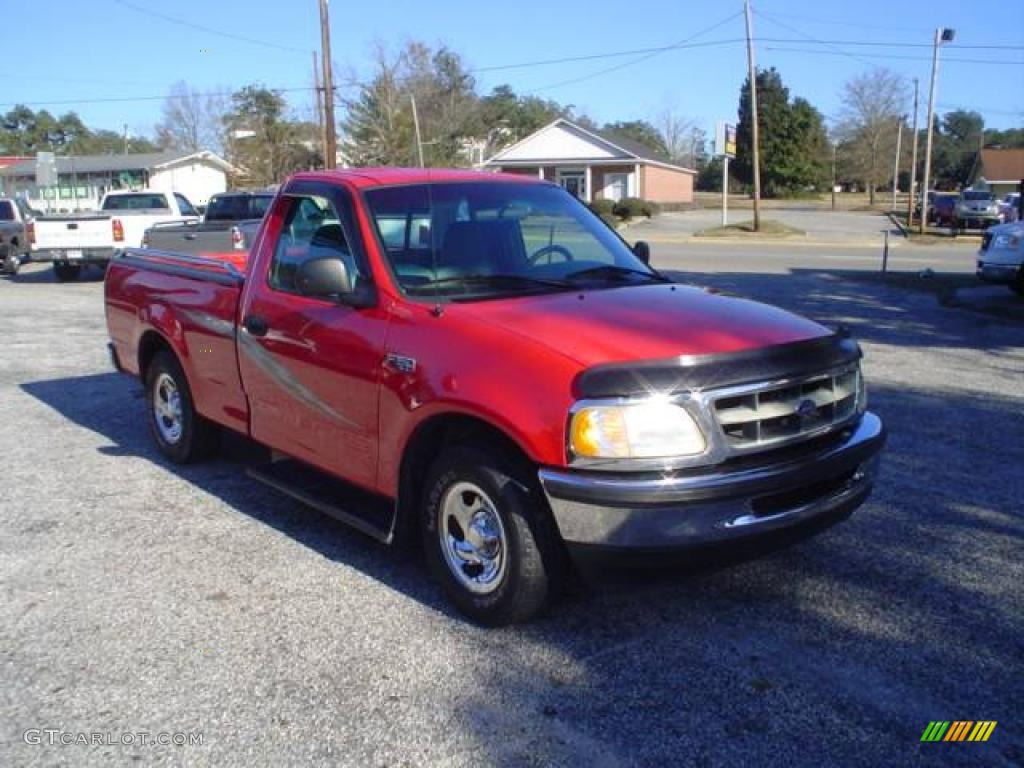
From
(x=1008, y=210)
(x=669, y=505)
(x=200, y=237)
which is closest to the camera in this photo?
(x=669, y=505)

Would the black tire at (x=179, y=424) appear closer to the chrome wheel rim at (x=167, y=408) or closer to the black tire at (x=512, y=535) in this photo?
the chrome wheel rim at (x=167, y=408)

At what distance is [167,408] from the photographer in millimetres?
6500

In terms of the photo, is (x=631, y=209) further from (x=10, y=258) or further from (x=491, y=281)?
(x=491, y=281)

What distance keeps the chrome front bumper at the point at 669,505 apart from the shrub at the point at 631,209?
49.1 m

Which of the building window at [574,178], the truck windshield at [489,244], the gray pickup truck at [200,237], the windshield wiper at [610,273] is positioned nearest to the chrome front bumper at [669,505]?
the truck windshield at [489,244]

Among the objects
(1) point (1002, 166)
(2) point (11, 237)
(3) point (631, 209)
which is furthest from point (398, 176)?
(1) point (1002, 166)

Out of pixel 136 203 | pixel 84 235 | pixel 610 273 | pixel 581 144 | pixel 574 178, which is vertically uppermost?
pixel 581 144

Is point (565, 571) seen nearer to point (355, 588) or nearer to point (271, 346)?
point (355, 588)

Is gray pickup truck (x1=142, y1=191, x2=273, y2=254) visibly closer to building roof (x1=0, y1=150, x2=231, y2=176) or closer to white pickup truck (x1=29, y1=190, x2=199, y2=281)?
white pickup truck (x1=29, y1=190, x2=199, y2=281)

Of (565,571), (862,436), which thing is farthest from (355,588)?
(862,436)

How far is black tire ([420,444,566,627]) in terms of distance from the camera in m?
3.68

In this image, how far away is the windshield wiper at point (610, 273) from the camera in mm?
4770

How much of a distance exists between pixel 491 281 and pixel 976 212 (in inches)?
1674

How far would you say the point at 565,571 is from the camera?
3.83 m
